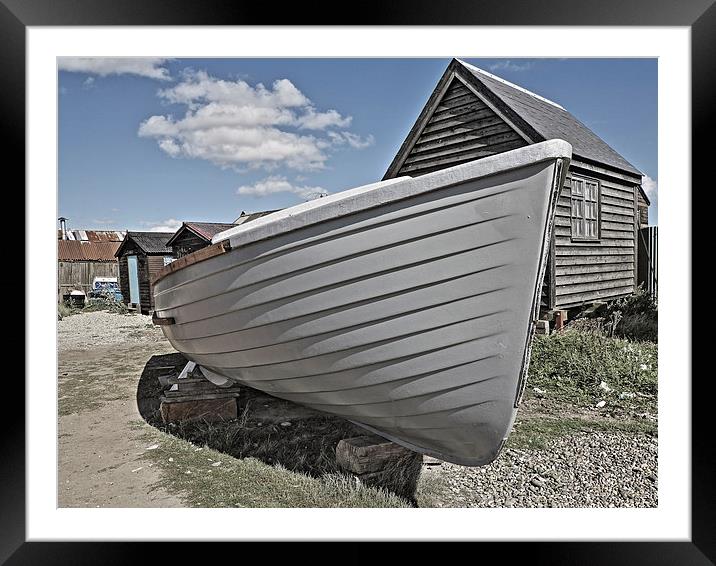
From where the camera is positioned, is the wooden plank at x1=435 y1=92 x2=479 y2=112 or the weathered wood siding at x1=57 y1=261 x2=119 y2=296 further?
the weathered wood siding at x1=57 y1=261 x2=119 y2=296

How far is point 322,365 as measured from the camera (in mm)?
2080

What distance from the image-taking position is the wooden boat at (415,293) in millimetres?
1685

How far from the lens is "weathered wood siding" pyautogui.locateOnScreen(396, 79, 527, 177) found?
15.3 feet

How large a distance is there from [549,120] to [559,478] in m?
3.55

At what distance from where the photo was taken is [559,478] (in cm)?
A: 262

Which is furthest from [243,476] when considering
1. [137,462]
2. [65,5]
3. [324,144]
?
[324,144]

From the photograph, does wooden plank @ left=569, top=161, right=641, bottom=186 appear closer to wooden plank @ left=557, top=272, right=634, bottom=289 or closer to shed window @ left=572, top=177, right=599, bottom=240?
shed window @ left=572, top=177, right=599, bottom=240

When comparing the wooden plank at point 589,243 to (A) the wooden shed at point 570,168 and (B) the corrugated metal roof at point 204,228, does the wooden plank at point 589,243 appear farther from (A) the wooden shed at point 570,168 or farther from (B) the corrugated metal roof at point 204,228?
(B) the corrugated metal roof at point 204,228

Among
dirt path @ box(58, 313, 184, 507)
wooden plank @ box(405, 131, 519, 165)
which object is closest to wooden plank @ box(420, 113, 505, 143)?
wooden plank @ box(405, 131, 519, 165)

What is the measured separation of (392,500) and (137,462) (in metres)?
1.36

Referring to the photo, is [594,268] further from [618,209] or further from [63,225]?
[63,225]

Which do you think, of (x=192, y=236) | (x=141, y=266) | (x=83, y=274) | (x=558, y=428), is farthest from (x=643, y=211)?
(x=141, y=266)
